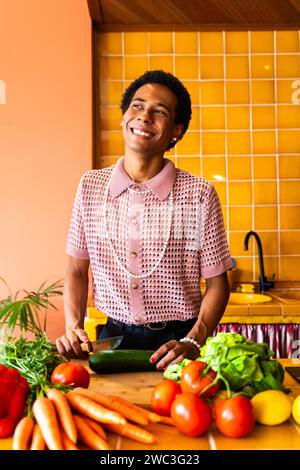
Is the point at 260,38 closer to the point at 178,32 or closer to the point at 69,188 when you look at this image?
the point at 178,32

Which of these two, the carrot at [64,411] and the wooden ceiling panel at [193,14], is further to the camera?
the wooden ceiling panel at [193,14]

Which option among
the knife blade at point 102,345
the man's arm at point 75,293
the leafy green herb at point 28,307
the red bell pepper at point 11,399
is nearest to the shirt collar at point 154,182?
the man's arm at point 75,293

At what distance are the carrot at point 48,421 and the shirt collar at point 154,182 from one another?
41.8 inches

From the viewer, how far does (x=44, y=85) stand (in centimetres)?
344

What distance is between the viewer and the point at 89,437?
1.00 metres

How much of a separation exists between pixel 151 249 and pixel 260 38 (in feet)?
7.36

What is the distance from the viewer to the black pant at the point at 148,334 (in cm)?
189

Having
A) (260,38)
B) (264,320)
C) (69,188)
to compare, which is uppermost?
(260,38)

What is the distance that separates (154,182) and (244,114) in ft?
5.89

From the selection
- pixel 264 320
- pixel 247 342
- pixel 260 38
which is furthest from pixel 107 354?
pixel 260 38

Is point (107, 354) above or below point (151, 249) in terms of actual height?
below

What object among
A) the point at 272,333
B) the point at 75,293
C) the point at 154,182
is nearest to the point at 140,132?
the point at 154,182

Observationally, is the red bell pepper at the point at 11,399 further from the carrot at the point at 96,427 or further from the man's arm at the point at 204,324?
the man's arm at the point at 204,324

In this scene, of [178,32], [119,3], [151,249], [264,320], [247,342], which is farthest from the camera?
[178,32]
